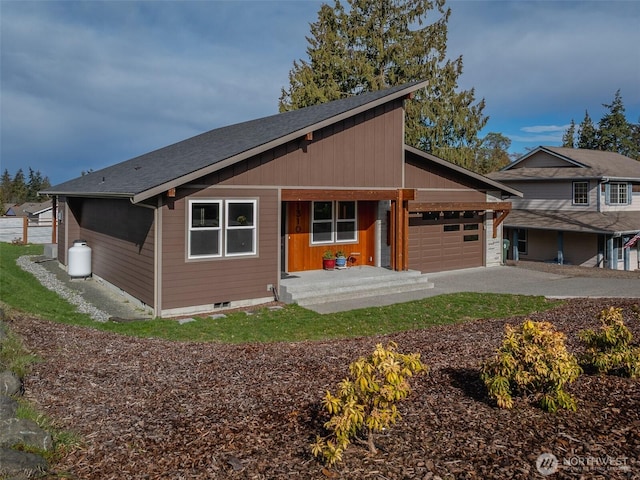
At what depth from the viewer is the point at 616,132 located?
165 feet

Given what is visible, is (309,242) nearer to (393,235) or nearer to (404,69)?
(393,235)

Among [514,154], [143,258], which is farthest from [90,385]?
[514,154]

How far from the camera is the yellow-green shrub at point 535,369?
179 inches

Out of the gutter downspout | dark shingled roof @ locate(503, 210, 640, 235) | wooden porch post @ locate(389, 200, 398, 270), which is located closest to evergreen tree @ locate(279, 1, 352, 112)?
dark shingled roof @ locate(503, 210, 640, 235)

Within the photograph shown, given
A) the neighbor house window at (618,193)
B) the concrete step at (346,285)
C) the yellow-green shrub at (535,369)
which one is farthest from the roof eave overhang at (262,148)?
the neighbor house window at (618,193)

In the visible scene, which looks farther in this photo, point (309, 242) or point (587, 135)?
point (587, 135)

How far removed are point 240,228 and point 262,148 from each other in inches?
76.6

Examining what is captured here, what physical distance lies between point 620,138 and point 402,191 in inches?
1813

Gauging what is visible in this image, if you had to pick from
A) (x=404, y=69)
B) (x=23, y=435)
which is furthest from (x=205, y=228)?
(x=404, y=69)

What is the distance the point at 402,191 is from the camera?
14734 millimetres

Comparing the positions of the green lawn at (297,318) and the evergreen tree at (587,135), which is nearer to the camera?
the green lawn at (297,318)

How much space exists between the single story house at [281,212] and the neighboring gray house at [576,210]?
824 centimetres

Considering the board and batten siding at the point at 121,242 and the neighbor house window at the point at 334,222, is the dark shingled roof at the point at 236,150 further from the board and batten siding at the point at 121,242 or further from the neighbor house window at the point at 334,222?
the neighbor house window at the point at 334,222

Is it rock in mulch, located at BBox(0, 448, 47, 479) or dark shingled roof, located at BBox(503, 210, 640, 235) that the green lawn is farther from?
dark shingled roof, located at BBox(503, 210, 640, 235)
